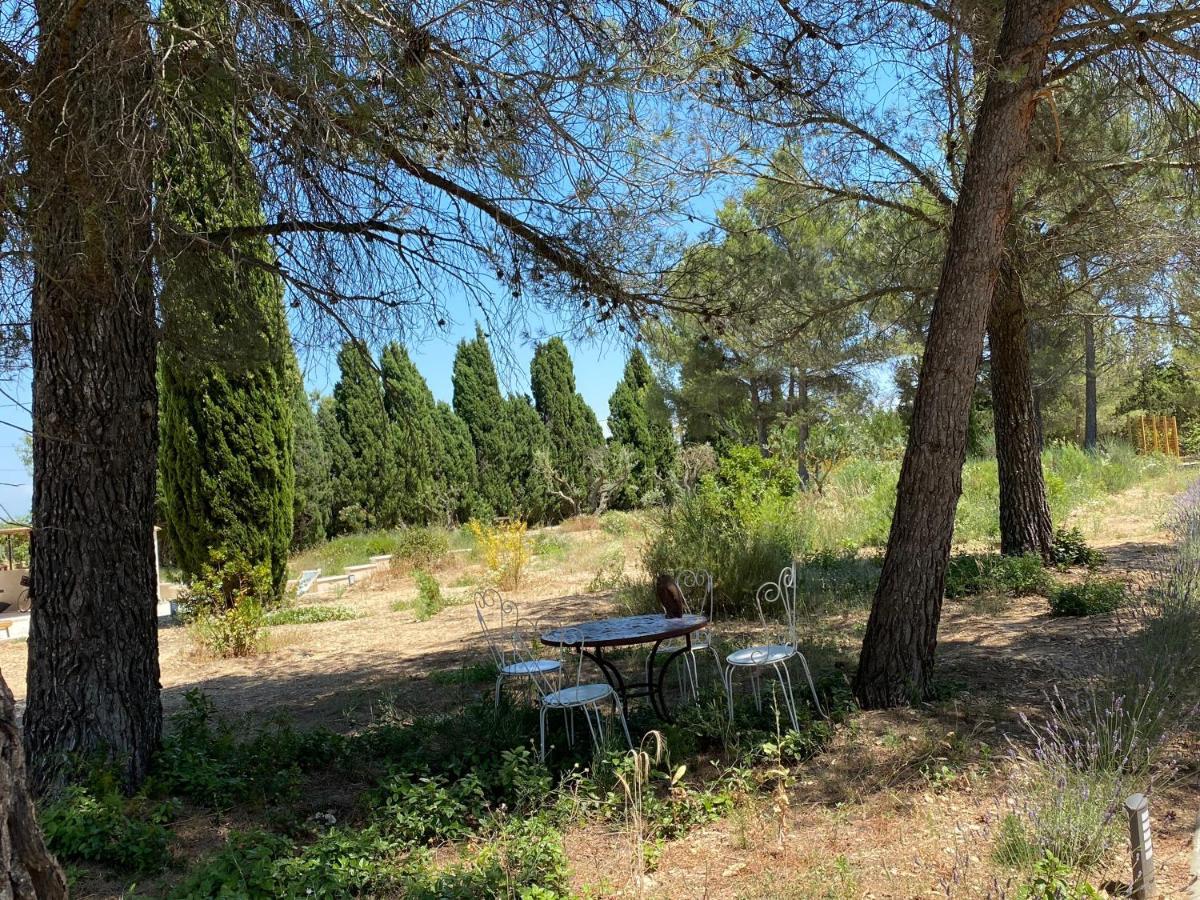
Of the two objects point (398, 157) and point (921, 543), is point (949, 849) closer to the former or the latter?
point (921, 543)

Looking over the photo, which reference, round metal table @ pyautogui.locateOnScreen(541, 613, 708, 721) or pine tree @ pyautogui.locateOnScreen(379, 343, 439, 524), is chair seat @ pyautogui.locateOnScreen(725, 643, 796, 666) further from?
pine tree @ pyautogui.locateOnScreen(379, 343, 439, 524)

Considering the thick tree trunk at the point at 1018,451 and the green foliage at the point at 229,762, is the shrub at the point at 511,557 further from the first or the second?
the green foliage at the point at 229,762

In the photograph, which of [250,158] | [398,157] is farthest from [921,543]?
[250,158]

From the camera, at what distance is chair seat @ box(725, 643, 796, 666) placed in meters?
3.62

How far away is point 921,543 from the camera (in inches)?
152

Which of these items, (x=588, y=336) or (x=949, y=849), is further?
(x=588, y=336)

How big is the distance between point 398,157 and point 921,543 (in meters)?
2.72

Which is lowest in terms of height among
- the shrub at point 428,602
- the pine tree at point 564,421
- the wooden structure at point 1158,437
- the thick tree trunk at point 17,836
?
the shrub at point 428,602

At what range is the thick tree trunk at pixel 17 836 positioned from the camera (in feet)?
4.31

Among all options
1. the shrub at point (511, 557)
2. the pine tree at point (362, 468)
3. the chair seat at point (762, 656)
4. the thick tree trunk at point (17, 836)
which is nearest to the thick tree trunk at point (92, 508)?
the thick tree trunk at point (17, 836)

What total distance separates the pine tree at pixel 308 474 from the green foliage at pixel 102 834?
38.1 ft

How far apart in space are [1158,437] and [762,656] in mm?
20541

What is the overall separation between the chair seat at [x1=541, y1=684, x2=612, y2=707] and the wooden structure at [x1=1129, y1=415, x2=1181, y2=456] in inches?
763

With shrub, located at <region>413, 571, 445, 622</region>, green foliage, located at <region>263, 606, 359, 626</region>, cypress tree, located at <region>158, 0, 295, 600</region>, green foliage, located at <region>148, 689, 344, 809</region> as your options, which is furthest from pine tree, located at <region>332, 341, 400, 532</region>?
green foliage, located at <region>148, 689, 344, 809</region>
